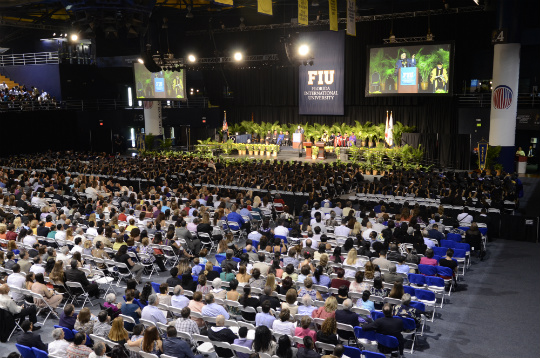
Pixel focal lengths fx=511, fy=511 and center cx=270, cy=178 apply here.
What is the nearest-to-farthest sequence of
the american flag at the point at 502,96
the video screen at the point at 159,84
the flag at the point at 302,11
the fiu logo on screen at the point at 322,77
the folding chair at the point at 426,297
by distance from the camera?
1. the folding chair at the point at 426,297
2. the flag at the point at 302,11
3. the american flag at the point at 502,96
4. the fiu logo on screen at the point at 322,77
5. the video screen at the point at 159,84

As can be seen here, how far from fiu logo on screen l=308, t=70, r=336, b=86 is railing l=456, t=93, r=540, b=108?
8.51 metres

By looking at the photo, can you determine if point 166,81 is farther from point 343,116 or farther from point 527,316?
point 527,316

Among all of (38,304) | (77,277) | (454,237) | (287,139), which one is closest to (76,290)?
(77,277)

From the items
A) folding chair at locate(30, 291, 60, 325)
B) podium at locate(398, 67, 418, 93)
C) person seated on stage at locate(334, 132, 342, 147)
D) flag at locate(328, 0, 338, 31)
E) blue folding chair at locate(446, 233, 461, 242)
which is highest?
flag at locate(328, 0, 338, 31)

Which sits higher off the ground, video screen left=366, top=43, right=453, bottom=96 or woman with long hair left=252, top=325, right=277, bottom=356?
video screen left=366, top=43, right=453, bottom=96

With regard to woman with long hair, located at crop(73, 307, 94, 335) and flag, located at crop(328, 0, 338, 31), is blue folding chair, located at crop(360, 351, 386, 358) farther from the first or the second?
flag, located at crop(328, 0, 338, 31)

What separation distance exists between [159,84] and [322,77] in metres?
11.4

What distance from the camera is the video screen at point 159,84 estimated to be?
116 ft

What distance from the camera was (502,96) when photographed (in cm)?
2531

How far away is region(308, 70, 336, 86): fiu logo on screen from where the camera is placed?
34.8 metres

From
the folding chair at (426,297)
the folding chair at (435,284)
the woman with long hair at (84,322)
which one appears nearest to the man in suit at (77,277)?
the woman with long hair at (84,322)

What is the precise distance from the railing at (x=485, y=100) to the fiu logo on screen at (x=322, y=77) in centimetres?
851

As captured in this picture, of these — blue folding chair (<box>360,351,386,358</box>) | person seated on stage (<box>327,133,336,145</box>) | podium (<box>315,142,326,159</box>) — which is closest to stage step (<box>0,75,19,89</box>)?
podium (<box>315,142,326,159</box>)

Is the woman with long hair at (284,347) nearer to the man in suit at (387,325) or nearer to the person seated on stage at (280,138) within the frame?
the man in suit at (387,325)
